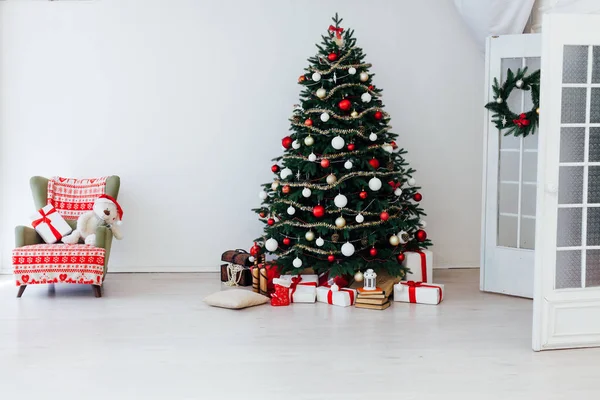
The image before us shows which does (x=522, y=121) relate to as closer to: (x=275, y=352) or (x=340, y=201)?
(x=340, y=201)

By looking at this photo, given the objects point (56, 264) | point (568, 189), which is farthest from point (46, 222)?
point (568, 189)

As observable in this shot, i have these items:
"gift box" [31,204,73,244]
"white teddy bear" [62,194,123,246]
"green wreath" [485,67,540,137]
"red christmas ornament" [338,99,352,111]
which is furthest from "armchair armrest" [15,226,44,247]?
"green wreath" [485,67,540,137]

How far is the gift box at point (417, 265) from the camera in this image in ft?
20.2

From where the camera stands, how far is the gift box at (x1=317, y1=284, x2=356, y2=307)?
18.7 ft

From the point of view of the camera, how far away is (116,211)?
6.40 meters

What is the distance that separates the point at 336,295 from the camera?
18.8 feet

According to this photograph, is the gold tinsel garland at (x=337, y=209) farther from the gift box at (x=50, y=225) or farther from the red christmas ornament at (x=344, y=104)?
the gift box at (x=50, y=225)

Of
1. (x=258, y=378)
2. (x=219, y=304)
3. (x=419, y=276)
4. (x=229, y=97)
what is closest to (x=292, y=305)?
(x=219, y=304)

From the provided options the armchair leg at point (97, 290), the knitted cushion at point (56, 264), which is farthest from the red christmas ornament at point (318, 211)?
the armchair leg at point (97, 290)

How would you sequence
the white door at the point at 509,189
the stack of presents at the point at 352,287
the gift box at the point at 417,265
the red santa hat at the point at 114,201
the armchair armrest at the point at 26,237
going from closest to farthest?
the stack of presents at the point at 352,287
the white door at the point at 509,189
the armchair armrest at the point at 26,237
the gift box at the point at 417,265
the red santa hat at the point at 114,201

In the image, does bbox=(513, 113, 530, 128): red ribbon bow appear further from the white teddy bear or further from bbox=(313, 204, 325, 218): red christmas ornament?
the white teddy bear

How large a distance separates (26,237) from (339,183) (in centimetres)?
260

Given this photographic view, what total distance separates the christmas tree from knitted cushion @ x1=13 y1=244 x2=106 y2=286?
1.41 meters

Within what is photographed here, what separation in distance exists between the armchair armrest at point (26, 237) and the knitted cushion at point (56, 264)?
0.14 metres
